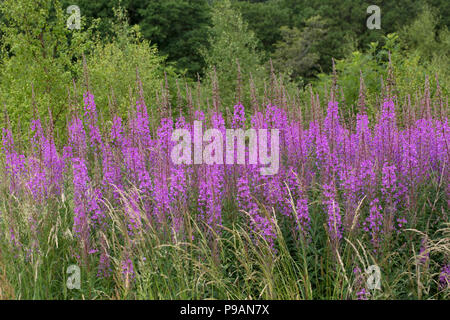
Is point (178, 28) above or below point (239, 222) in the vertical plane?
above

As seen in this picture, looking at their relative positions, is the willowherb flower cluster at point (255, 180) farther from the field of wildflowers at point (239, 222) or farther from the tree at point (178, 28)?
the tree at point (178, 28)

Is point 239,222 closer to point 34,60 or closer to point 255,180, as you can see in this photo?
point 255,180

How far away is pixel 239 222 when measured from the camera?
4.79 meters

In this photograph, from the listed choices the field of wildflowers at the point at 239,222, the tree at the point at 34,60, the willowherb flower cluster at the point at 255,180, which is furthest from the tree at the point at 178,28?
the field of wildflowers at the point at 239,222

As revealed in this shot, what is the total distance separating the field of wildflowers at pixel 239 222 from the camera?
3.98 meters

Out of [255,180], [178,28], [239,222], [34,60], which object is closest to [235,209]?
[239,222]

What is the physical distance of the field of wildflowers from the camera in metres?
3.98

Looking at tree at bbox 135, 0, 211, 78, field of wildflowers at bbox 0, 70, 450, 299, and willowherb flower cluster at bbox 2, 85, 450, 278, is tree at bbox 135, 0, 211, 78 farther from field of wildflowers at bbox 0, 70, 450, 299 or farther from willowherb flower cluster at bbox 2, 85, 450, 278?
field of wildflowers at bbox 0, 70, 450, 299

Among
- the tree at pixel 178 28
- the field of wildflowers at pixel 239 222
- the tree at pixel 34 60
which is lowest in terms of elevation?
the field of wildflowers at pixel 239 222

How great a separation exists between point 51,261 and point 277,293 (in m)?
2.09
